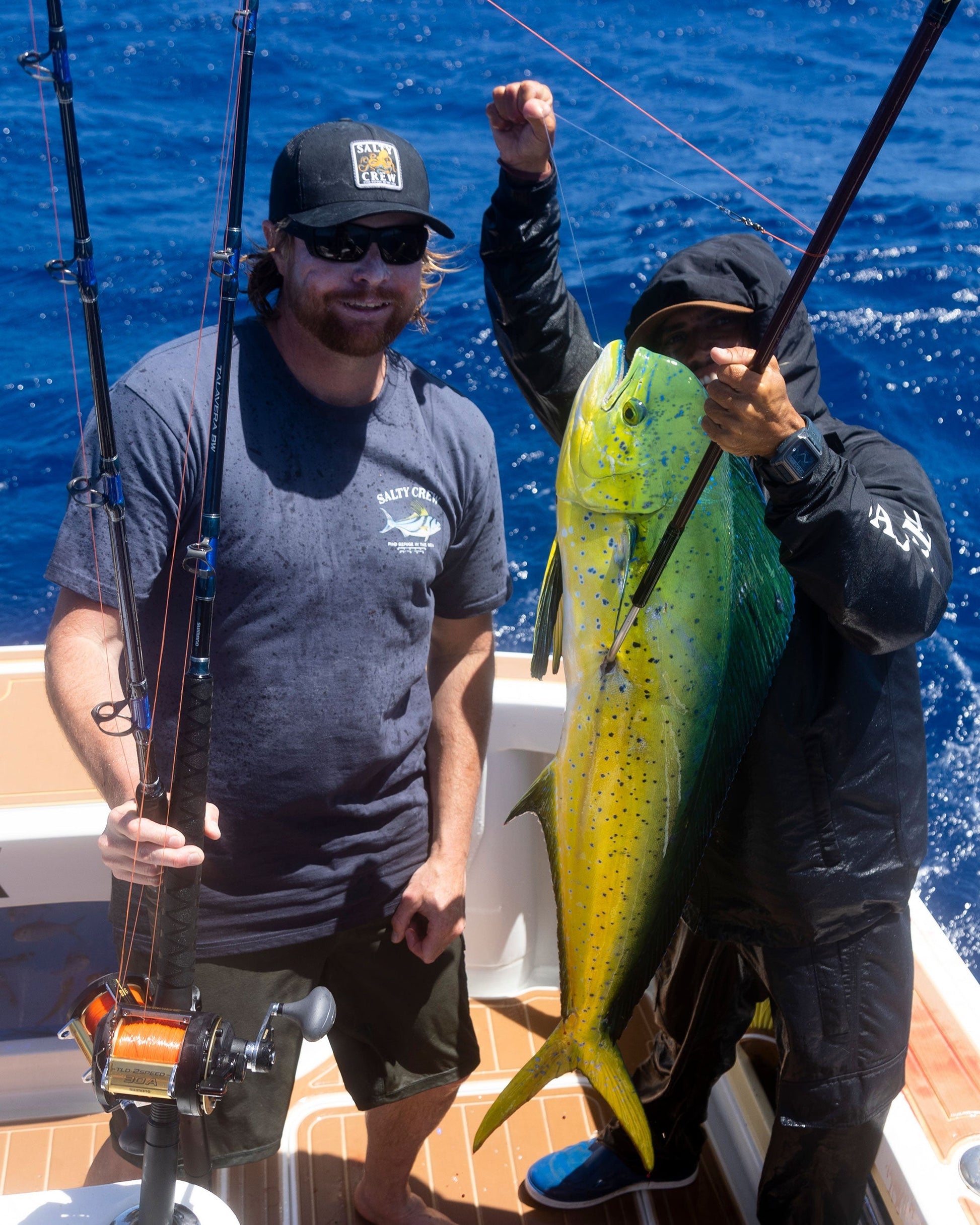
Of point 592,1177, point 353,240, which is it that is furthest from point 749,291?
point 592,1177

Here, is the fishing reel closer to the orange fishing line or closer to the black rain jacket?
the orange fishing line

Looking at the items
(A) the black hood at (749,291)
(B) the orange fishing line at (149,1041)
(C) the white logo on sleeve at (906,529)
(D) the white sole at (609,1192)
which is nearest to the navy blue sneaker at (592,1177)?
(D) the white sole at (609,1192)

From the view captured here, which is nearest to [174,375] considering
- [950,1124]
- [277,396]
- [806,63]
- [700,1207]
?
[277,396]

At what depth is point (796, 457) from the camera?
1.53 metres

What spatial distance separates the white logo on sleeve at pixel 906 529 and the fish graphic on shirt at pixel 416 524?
2.66 feet

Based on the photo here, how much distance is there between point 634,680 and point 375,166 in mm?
1036

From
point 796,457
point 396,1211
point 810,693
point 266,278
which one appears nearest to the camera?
point 796,457

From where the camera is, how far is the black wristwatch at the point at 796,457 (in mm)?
1532

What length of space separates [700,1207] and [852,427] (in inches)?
73.0

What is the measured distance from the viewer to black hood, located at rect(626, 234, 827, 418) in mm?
1979

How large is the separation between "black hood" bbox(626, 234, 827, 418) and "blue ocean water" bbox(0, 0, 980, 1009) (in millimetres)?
2642

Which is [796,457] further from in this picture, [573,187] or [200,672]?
[573,187]

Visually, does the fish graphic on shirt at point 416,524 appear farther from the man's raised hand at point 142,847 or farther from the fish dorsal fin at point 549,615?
the man's raised hand at point 142,847

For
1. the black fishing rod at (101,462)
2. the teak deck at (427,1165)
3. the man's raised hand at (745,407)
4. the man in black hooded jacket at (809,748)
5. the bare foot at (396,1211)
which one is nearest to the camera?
the man's raised hand at (745,407)
